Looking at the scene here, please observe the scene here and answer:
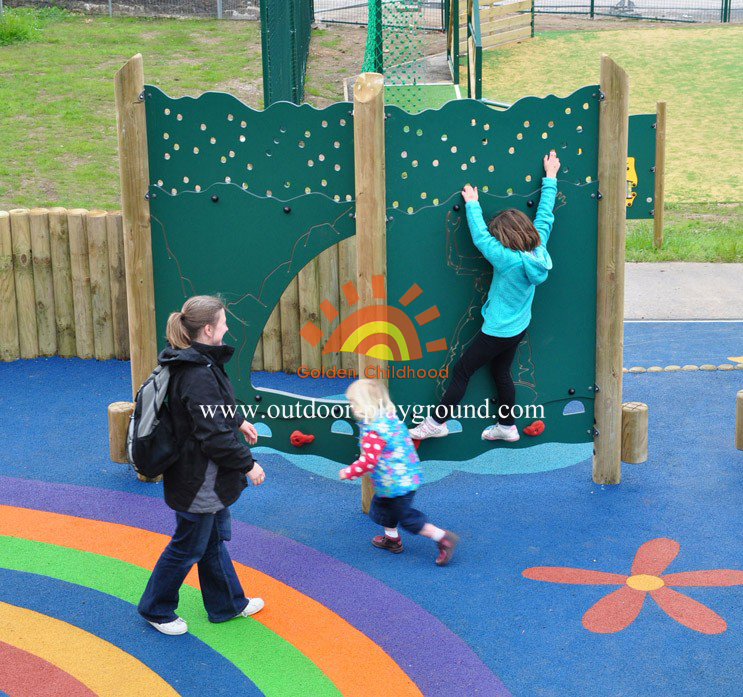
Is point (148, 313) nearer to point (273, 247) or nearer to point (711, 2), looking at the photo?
point (273, 247)

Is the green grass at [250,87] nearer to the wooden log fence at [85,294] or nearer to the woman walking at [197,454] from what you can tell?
the wooden log fence at [85,294]

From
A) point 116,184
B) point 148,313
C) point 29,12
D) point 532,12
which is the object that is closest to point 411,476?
point 148,313

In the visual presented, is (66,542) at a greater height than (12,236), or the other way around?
(12,236)

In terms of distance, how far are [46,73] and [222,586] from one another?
1433cm

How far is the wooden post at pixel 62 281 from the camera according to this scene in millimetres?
8102

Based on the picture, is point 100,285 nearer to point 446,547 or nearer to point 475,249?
point 475,249

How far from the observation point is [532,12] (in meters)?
23.2

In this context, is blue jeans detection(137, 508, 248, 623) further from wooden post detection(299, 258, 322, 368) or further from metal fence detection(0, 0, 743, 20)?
metal fence detection(0, 0, 743, 20)

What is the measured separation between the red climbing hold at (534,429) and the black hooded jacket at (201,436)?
2.17 meters

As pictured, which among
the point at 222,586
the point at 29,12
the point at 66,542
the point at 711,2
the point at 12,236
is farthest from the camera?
the point at 711,2

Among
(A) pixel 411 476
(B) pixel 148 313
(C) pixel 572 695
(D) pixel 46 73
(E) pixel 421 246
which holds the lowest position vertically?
(C) pixel 572 695

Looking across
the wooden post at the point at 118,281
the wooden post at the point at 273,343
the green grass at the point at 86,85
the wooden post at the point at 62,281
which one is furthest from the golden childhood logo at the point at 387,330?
the green grass at the point at 86,85

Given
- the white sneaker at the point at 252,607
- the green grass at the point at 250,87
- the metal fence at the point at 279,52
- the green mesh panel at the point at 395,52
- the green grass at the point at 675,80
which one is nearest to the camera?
the white sneaker at the point at 252,607

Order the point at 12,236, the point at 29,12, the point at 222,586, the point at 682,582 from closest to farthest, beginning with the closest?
the point at 222,586
the point at 682,582
the point at 12,236
the point at 29,12
